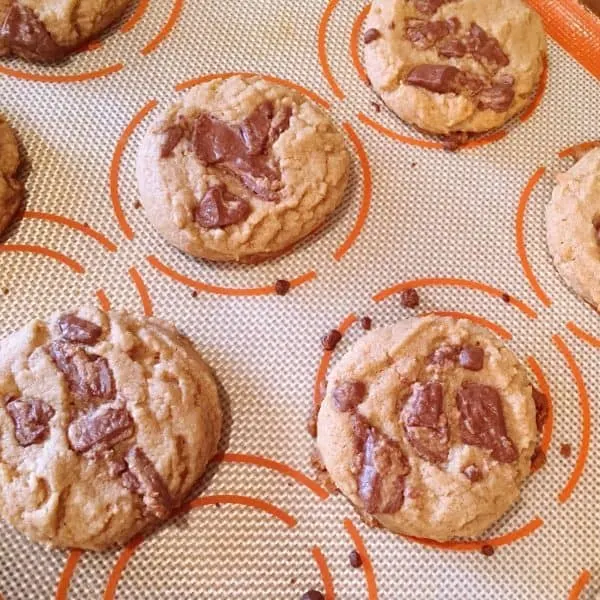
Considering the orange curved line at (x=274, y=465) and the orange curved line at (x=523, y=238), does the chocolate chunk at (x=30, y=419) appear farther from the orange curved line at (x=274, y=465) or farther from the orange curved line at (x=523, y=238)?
the orange curved line at (x=523, y=238)

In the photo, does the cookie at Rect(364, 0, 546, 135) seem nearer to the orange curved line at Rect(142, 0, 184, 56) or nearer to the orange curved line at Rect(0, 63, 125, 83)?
the orange curved line at Rect(142, 0, 184, 56)

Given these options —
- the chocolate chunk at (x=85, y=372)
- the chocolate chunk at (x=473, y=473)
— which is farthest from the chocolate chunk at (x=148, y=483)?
the chocolate chunk at (x=473, y=473)

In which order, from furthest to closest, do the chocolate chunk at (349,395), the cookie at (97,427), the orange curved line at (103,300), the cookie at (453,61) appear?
the cookie at (453,61), the orange curved line at (103,300), the chocolate chunk at (349,395), the cookie at (97,427)

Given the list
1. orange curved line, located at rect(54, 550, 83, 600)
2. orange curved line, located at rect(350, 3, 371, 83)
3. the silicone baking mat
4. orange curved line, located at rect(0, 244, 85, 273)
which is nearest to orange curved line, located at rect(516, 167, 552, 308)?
the silicone baking mat

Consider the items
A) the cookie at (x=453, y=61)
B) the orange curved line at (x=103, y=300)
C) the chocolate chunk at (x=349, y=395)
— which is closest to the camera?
the chocolate chunk at (x=349, y=395)

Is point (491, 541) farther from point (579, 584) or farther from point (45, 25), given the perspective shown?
point (45, 25)

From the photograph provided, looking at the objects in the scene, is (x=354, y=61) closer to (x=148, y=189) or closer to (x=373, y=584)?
(x=148, y=189)
